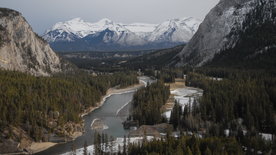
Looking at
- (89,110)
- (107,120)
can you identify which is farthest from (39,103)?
(89,110)

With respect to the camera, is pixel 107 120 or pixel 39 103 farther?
pixel 107 120

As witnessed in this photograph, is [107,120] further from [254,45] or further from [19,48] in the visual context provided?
[254,45]

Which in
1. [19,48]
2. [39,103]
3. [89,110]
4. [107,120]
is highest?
[19,48]

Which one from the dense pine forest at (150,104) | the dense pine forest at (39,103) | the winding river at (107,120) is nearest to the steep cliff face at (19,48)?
the dense pine forest at (39,103)

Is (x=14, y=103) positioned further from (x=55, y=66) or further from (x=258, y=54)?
(x=258, y=54)

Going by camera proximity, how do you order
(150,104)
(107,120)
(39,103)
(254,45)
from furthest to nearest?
1. (254,45)
2. (150,104)
3. (107,120)
4. (39,103)

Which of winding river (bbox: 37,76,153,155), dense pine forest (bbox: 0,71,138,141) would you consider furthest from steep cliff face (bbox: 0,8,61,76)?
winding river (bbox: 37,76,153,155)

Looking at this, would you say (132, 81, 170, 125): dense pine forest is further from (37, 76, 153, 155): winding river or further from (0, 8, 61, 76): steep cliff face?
(0, 8, 61, 76): steep cliff face

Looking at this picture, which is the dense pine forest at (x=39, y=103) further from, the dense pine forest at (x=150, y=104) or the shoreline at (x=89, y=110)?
the dense pine forest at (x=150, y=104)

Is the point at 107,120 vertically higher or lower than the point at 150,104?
Answer: lower
